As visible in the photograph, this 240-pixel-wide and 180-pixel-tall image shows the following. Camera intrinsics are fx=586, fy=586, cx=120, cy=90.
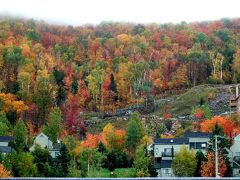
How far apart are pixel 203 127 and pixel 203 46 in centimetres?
5851

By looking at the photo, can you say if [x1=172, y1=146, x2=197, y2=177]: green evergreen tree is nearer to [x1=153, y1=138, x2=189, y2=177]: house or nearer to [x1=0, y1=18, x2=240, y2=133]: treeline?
[x1=153, y1=138, x2=189, y2=177]: house

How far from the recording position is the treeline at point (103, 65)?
8569 cm

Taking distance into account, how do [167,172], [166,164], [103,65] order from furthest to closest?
1. [103,65]
2. [166,164]
3. [167,172]

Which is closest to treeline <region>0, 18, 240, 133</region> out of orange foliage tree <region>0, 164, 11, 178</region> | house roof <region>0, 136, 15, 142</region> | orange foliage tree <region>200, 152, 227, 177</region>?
house roof <region>0, 136, 15, 142</region>

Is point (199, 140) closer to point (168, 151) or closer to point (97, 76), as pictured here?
point (168, 151)

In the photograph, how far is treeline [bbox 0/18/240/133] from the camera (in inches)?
3374

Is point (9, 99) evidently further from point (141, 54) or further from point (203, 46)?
point (203, 46)

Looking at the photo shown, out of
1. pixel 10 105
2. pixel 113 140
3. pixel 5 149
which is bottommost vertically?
pixel 5 149

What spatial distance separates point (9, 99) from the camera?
256ft

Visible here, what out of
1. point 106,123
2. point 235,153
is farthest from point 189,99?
point 235,153

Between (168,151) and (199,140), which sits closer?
(199,140)

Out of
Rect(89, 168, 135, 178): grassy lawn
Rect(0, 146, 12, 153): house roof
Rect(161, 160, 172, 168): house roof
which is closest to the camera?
Rect(89, 168, 135, 178): grassy lawn

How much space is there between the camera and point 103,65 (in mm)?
104750

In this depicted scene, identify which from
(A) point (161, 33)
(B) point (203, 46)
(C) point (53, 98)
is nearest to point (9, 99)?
(C) point (53, 98)
